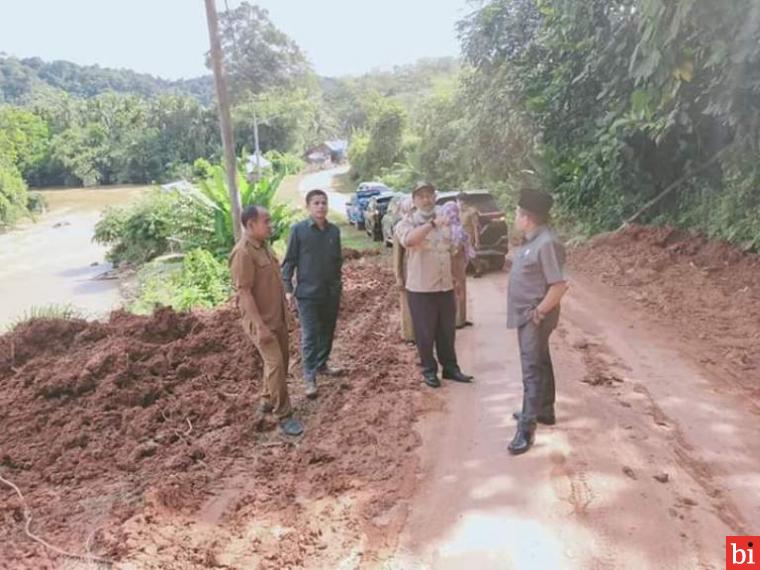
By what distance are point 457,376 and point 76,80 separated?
202 m

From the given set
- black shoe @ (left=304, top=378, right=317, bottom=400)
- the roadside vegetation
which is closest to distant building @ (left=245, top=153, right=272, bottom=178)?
the roadside vegetation

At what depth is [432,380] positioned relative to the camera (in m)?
5.58

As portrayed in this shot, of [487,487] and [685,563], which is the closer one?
[685,563]

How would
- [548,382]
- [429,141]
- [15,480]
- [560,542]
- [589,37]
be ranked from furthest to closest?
[429,141]
[589,37]
[15,480]
[548,382]
[560,542]

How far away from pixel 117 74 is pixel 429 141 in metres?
184

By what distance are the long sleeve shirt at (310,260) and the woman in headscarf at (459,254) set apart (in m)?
1.03

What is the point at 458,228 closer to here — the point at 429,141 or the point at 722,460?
→ the point at 722,460

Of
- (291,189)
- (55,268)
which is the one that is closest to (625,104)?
(55,268)

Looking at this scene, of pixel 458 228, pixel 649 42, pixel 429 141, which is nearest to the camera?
pixel 458 228

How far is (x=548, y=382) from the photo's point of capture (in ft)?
14.8

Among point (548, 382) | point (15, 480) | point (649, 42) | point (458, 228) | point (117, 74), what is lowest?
point (15, 480)

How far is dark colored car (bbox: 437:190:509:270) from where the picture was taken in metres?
10.9

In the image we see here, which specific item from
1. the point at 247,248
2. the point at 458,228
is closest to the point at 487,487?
the point at 247,248

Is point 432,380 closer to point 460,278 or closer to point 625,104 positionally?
point 460,278
